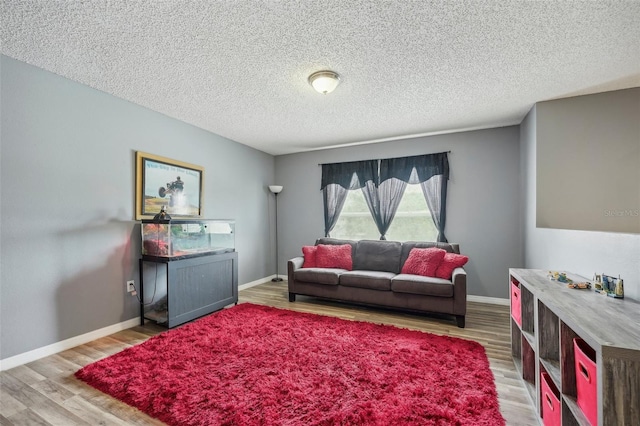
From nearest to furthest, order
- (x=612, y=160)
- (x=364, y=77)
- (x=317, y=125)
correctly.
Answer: (x=364, y=77) → (x=612, y=160) → (x=317, y=125)

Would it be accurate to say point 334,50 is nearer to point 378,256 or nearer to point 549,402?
point 549,402

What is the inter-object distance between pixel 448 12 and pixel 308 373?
263 centimetres

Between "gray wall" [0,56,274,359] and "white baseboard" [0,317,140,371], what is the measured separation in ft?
0.14

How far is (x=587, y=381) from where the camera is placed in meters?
1.09

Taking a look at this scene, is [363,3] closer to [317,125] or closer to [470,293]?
[317,125]

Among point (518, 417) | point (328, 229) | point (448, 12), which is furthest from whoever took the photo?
point (328, 229)

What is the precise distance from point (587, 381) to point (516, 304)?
1.20 m

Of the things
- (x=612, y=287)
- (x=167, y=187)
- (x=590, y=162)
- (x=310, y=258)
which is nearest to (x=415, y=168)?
(x=590, y=162)

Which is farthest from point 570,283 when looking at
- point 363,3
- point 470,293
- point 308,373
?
point 470,293

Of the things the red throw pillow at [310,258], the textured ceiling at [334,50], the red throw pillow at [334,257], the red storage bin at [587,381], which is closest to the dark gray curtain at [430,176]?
the textured ceiling at [334,50]

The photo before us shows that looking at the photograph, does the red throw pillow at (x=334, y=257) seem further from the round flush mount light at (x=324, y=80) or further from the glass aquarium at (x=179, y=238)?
the round flush mount light at (x=324, y=80)

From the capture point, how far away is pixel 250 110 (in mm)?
3311

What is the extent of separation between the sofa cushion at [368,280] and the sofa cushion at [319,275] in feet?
0.33

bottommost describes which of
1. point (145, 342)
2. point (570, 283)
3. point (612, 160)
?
point (145, 342)
